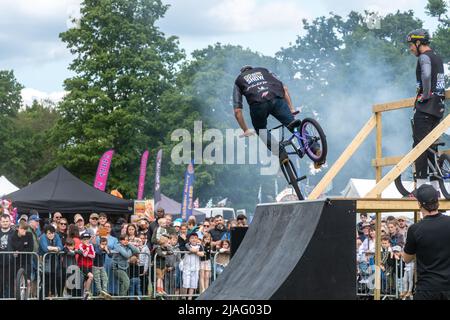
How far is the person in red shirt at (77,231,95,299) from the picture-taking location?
17.2 m

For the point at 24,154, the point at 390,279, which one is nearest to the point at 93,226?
the point at 390,279

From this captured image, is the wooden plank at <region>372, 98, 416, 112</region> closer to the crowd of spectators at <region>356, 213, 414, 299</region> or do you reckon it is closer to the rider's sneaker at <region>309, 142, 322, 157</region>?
the rider's sneaker at <region>309, 142, 322, 157</region>

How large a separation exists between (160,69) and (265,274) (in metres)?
50.8

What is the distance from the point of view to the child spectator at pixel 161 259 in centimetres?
1816

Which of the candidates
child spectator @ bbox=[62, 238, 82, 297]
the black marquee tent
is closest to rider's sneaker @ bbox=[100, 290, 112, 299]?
child spectator @ bbox=[62, 238, 82, 297]

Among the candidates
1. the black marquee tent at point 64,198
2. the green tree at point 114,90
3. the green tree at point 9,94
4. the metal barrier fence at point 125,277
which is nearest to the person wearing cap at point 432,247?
the metal barrier fence at point 125,277

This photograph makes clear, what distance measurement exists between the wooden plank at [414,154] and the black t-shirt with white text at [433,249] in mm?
2368

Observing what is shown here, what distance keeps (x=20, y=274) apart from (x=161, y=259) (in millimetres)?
3233

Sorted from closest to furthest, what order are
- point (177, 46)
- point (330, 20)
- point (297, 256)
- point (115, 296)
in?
point (297, 256)
point (115, 296)
point (177, 46)
point (330, 20)

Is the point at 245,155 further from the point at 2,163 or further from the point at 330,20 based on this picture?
the point at 2,163

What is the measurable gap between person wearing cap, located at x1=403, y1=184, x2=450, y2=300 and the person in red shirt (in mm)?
10012

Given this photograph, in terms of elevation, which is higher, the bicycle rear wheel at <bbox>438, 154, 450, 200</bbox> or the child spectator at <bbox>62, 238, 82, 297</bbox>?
the bicycle rear wheel at <bbox>438, 154, 450, 200</bbox>
